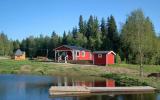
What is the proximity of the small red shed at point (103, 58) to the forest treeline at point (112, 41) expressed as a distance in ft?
15.0

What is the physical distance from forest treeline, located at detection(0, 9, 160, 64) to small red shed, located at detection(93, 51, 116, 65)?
4569 millimetres

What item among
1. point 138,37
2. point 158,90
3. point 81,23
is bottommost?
point 158,90

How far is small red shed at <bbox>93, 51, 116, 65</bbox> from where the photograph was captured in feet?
228

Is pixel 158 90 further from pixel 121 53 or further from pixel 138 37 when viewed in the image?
pixel 121 53

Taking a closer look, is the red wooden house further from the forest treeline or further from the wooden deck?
the wooden deck

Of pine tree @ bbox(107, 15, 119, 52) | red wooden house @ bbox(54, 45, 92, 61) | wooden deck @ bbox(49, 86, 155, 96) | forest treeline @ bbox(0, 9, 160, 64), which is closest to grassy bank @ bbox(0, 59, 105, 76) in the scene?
forest treeline @ bbox(0, 9, 160, 64)

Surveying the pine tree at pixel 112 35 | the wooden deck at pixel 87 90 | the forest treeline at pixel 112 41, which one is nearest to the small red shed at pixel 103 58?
the forest treeline at pixel 112 41

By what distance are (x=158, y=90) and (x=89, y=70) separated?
A: 2649 cm

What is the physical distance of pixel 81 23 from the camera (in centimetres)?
13375

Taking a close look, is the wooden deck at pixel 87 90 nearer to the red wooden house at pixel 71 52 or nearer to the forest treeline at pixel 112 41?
the forest treeline at pixel 112 41

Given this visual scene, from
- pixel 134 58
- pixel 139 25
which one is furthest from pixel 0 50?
pixel 139 25

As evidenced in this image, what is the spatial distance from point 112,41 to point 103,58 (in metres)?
32.1

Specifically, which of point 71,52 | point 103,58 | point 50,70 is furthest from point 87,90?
point 71,52

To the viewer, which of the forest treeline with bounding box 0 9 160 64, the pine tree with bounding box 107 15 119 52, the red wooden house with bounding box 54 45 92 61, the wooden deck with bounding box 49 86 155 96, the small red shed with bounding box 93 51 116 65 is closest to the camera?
the wooden deck with bounding box 49 86 155 96
